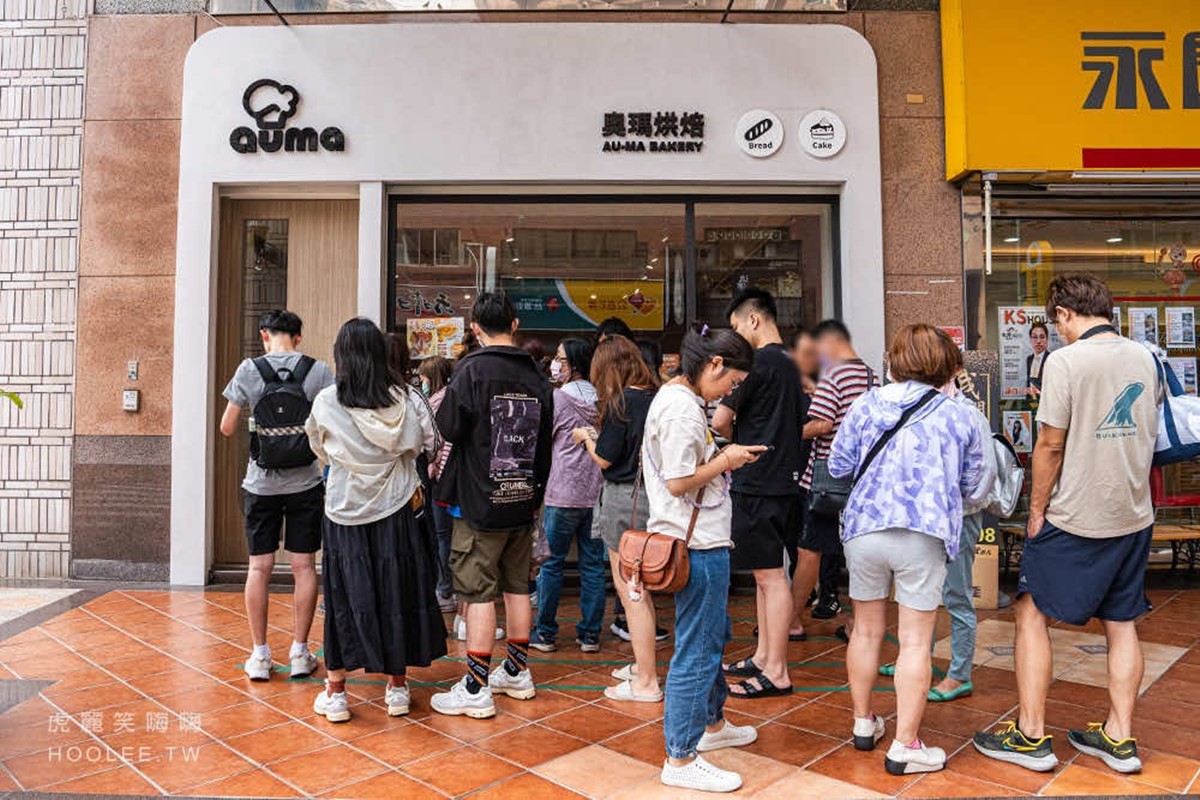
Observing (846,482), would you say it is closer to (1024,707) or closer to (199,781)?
(1024,707)

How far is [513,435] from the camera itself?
3814mm

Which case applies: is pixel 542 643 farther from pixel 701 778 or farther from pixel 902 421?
pixel 902 421

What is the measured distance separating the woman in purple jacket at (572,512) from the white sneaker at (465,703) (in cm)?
97

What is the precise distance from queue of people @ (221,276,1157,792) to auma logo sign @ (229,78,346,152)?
2652 millimetres

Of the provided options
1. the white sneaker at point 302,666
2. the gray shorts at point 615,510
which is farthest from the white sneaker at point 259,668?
the gray shorts at point 615,510

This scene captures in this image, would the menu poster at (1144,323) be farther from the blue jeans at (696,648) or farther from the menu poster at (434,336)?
the blue jeans at (696,648)

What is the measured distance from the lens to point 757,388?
12.8 ft

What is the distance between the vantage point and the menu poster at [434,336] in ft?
21.9

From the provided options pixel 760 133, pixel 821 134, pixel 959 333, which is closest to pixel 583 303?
pixel 760 133

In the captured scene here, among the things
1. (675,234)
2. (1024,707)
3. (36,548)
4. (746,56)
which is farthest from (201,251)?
(1024,707)

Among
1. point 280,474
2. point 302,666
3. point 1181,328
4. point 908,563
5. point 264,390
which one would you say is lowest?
point 302,666

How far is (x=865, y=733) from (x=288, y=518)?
2869 millimetres

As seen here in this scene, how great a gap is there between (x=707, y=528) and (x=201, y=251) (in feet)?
16.9

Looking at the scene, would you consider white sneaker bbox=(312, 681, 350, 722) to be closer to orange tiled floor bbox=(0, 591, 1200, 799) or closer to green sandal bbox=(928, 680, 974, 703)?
orange tiled floor bbox=(0, 591, 1200, 799)
